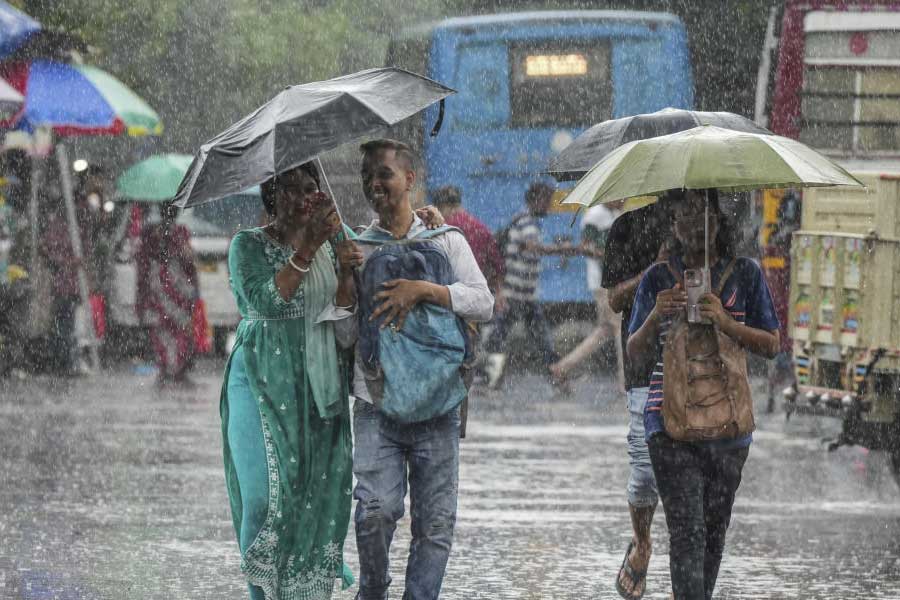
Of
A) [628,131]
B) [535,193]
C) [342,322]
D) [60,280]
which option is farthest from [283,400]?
[60,280]

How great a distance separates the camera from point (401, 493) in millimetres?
6031

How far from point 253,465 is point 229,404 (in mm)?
242

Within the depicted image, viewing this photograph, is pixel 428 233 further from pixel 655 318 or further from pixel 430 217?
pixel 655 318

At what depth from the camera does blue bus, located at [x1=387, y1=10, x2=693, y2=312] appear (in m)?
20.0

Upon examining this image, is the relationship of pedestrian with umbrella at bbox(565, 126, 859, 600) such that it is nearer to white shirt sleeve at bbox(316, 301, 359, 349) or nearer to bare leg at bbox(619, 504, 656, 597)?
white shirt sleeve at bbox(316, 301, 359, 349)

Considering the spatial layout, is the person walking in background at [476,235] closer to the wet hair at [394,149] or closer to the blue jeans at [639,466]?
the blue jeans at [639,466]

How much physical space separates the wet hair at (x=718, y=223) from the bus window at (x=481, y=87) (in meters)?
14.2

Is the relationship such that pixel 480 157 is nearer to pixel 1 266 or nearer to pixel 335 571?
pixel 1 266

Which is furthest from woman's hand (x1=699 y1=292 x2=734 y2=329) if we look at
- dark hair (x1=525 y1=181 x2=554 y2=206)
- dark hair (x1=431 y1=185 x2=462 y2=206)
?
dark hair (x1=525 y1=181 x2=554 y2=206)

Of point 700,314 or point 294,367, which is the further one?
point 294,367

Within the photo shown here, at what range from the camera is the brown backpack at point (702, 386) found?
5809 mm

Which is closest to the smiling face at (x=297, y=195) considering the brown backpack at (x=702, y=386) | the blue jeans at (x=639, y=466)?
the brown backpack at (x=702, y=386)

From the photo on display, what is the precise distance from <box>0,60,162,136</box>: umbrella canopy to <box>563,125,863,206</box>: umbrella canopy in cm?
1264

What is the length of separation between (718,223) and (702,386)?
0.55 metres
